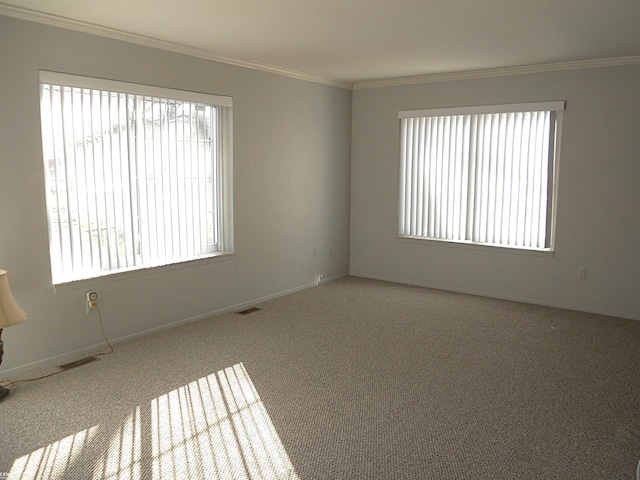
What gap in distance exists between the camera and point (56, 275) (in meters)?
3.95

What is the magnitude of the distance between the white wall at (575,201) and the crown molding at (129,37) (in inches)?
64.1

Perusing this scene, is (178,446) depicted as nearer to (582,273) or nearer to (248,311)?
(248,311)

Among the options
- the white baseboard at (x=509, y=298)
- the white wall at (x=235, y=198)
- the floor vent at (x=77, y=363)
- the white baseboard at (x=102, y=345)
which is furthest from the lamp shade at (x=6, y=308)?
the white baseboard at (x=509, y=298)

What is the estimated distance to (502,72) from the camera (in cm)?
555

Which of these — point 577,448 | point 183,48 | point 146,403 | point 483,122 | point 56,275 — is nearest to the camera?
point 577,448

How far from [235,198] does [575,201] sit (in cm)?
339

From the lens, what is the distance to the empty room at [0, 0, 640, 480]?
116 inches

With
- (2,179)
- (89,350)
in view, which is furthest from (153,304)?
(2,179)

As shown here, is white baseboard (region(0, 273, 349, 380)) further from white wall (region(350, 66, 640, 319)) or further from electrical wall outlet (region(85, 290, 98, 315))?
white wall (region(350, 66, 640, 319))

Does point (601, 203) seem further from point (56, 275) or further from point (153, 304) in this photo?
point (56, 275)

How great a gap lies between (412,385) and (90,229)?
2680 millimetres

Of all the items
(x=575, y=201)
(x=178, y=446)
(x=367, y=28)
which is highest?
(x=367, y=28)

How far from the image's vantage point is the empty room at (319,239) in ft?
9.69

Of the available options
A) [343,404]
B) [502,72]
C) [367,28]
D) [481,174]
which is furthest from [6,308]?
[502,72]
